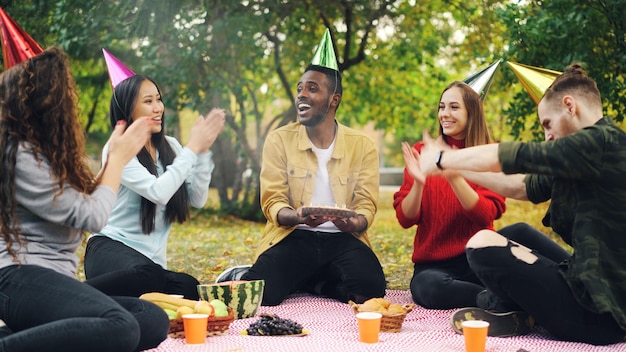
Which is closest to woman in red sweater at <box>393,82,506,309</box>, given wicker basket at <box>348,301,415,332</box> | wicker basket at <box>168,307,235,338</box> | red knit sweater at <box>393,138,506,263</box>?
red knit sweater at <box>393,138,506,263</box>

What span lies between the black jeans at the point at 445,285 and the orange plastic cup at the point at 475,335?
4.00ft

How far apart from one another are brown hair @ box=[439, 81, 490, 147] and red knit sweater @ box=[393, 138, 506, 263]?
0.09 metres

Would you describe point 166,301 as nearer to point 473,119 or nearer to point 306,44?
point 473,119

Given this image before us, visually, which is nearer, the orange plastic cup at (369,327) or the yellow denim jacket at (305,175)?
the orange plastic cup at (369,327)

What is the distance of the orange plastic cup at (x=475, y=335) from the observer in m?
3.61

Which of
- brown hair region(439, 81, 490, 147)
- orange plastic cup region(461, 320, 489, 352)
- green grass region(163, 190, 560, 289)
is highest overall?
brown hair region(439, 81, 490, 147)

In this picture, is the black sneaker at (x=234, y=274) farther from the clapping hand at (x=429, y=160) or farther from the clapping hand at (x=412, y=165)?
the clapping hand at (x=429, y=160)

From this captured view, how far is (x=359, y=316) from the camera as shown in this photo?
3959mm

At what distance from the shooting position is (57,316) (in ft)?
10.7

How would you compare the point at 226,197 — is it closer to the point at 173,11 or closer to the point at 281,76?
the point at 281,76

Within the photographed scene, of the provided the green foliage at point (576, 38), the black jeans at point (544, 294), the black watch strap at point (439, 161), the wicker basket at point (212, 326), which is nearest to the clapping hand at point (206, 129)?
the wicker basket at point (212, 326)

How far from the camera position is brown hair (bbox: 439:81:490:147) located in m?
5.11

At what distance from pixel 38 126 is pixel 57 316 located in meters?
0.82

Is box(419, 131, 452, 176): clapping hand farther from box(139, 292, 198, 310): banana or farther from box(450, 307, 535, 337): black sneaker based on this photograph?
box(139, 292, 198, 310): banana
